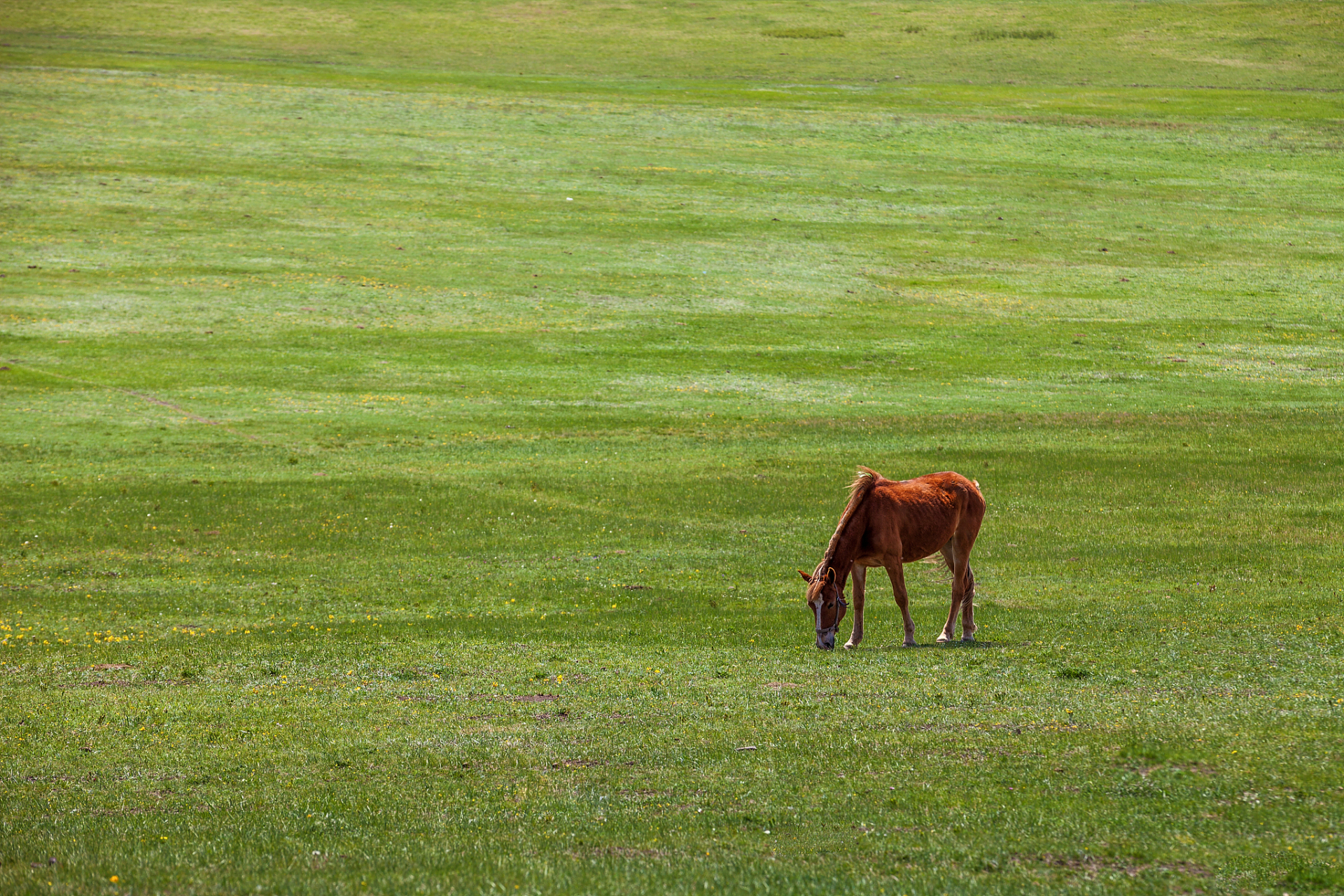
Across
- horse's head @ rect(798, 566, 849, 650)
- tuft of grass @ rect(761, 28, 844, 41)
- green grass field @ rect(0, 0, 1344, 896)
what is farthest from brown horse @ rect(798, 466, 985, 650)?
tuft of grass @ rect(761, 28, 844, 41)

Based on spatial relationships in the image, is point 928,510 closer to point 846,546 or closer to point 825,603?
point 846,546

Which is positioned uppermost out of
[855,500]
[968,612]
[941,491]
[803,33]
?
[803,33]

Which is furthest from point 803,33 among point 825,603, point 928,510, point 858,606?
point 825,603

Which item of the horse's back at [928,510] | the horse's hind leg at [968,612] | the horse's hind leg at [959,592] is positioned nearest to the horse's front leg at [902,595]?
the horse's back at [928,510]

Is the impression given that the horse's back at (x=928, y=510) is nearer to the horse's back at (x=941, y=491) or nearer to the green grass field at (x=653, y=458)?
the horse's back at (x=941, y=491)

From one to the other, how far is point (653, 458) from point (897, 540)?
58.0 ft

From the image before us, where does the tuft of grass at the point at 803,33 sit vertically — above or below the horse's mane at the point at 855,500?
above

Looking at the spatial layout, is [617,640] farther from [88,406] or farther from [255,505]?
[88,406]

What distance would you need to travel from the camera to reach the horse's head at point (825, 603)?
60.2 feet

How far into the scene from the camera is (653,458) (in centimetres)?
3638

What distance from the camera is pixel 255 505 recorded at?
31438 mm

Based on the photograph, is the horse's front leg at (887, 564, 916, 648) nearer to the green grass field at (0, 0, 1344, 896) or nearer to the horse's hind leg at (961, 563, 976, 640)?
the green grass field at (0, 0, 1344, 896)

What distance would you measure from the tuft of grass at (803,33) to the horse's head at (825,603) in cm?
9648

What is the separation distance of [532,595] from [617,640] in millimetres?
4055
